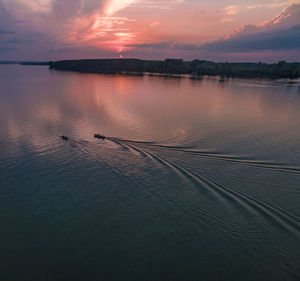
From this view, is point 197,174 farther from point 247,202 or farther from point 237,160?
point 237,160

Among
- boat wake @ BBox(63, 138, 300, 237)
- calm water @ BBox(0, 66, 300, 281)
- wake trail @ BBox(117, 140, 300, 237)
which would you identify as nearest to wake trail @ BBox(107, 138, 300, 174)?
boat wake @ BBox(63, 138, 300, 237)

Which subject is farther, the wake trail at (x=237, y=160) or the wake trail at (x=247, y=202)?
the wake trail at (x=237, y=160)

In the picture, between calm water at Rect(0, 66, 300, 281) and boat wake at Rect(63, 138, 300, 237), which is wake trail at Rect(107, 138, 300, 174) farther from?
calm water at Rect(0, 66, 300, 281)

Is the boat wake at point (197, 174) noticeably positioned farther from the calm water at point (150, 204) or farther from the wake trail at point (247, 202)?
the calm water at point (150, 204)

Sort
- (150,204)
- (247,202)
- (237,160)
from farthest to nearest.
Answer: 1. (237,160)
2. (150,204)
3. (247,202)

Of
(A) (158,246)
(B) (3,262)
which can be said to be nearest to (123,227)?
(A) (158,246)

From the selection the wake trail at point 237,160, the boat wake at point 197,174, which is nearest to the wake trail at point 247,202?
the boat wake at point 197,174

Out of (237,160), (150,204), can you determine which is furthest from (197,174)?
(150,204)

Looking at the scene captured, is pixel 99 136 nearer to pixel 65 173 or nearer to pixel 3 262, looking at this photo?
pixel 65 173
